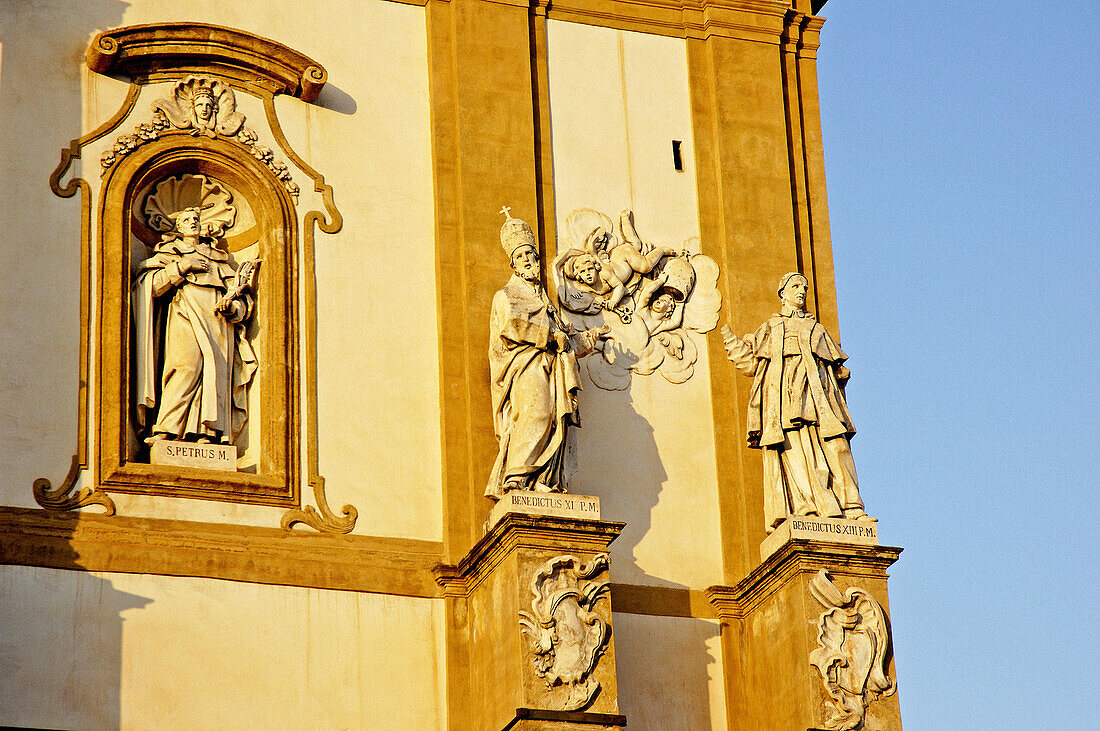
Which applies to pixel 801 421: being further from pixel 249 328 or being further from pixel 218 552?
pixel 218 552

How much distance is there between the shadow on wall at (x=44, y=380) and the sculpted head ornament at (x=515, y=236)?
2.96m

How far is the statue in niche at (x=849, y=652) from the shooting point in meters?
14.5

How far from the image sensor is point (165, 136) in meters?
15.8

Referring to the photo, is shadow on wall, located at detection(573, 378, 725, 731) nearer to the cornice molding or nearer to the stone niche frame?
the cornice molding

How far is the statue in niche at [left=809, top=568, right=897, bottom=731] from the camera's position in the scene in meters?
14.5

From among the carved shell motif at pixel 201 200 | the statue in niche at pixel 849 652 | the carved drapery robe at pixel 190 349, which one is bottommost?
the statue in niche at pixel 849 652

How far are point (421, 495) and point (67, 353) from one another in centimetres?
260

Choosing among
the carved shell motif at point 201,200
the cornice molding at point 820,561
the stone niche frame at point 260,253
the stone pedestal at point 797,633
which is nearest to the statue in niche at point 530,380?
the stone niche frame at point 260,253

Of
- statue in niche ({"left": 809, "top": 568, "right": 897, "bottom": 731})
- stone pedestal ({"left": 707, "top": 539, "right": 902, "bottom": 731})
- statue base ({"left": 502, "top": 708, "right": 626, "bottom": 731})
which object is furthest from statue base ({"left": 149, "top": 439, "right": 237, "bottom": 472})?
statue in niche ({"left": 809, "top": 568, "right": 897, "bottom": 731})

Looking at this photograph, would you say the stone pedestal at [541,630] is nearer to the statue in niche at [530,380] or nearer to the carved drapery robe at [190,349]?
the statue in niche at [530,380]

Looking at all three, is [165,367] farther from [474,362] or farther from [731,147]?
[731,147]

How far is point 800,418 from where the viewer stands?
50.8 ft

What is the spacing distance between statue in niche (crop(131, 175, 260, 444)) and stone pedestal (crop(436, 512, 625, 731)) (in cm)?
208

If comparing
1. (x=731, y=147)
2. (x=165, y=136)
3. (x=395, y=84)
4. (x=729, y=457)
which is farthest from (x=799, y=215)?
(x=165, y=136)
